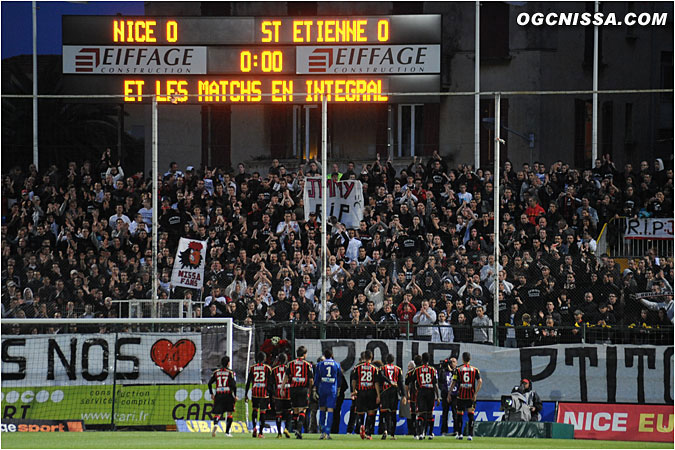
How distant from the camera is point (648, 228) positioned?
72.4 ft

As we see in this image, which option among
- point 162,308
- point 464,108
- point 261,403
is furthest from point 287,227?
point 464,108

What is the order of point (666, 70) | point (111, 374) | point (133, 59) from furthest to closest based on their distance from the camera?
point (666, 70) < point (133, 59) < point (111, 374)

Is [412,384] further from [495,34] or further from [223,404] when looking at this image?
[495,34]

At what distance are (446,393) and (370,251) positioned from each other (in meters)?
4.16

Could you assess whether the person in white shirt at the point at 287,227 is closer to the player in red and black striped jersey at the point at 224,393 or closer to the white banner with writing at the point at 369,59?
the player in red and black striped jersey at the point at 224,393

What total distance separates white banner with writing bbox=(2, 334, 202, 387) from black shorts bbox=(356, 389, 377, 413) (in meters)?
2.83

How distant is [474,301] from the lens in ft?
Result: 64.6

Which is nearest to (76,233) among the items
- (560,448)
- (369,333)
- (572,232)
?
(369,333)

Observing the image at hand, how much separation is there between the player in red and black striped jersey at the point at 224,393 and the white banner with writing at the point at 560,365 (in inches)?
88.5

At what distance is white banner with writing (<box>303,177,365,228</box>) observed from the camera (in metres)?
20.4

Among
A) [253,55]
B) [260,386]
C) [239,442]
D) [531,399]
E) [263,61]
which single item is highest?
[253,55]

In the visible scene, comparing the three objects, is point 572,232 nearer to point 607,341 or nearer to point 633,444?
point 607,341

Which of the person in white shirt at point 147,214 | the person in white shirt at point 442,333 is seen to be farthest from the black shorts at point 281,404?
the person in white shirt at point 147,214

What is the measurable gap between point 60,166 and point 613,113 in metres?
15.0
